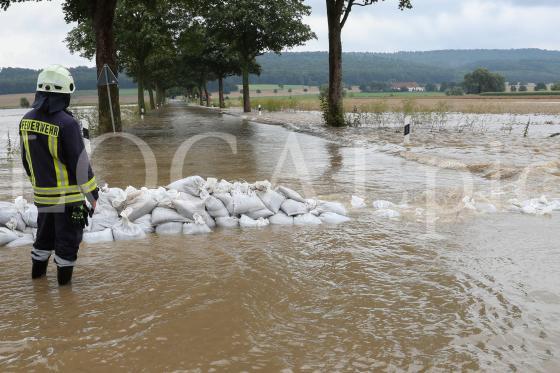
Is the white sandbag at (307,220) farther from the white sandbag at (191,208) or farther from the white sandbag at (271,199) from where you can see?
the white sandbag at (191,208)

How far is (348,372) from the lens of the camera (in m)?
2.69

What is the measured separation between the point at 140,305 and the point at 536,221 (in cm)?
490

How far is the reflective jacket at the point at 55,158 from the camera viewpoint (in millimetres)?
3549

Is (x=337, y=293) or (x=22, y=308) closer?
(x=22, y=308)

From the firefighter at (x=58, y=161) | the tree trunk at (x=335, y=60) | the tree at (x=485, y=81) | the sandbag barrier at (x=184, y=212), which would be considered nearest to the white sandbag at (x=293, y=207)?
the sandbag barrier at (x=184, y=212)

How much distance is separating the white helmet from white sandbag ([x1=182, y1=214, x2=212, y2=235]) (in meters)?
2.35

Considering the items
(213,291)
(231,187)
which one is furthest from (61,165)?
(231,187)

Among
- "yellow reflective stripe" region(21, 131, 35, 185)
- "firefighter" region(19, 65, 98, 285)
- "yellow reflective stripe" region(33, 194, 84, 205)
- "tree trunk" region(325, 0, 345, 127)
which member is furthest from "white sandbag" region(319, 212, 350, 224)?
"tree trunk" region(325, 0, 345, 127)

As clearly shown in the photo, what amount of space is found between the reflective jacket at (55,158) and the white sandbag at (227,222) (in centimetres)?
225

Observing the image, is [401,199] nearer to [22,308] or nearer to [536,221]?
[536,221]

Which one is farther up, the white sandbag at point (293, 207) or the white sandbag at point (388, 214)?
the white sandbag at point (293, 207)

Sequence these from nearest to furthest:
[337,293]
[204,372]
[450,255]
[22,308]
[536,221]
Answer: [204,372], [22,308], [337,293], [450,255], [536,221]

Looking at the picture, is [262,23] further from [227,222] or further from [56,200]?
[56,200]

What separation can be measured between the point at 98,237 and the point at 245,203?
1752 millimetres
